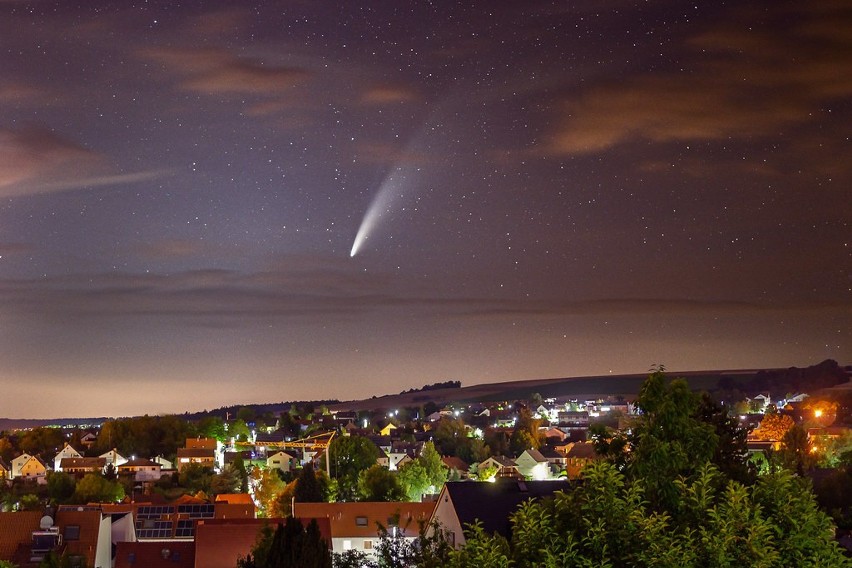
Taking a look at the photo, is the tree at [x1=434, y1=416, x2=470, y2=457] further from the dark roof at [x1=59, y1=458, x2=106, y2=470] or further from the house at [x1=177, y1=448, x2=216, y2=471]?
the dark roof at [x1=59, y1=458, x2=106, y2=470]

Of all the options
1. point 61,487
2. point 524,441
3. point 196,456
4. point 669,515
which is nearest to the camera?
point 669,515

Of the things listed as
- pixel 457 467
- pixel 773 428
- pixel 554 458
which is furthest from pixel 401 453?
pixel 773 428

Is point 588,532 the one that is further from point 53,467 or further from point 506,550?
point 53,467

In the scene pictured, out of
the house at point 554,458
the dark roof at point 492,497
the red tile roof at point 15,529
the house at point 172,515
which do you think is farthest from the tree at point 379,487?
the house at point 554,458

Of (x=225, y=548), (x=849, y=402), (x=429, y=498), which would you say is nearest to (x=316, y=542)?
(x=225, y=548)

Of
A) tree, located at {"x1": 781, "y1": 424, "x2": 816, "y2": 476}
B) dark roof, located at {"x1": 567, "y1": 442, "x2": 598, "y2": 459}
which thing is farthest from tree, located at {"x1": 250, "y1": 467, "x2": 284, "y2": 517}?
dark roof, located at {"x1": 567, "y1": 442, "x2": 598, "y2": 459}

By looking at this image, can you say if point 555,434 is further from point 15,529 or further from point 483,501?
point 483,501
